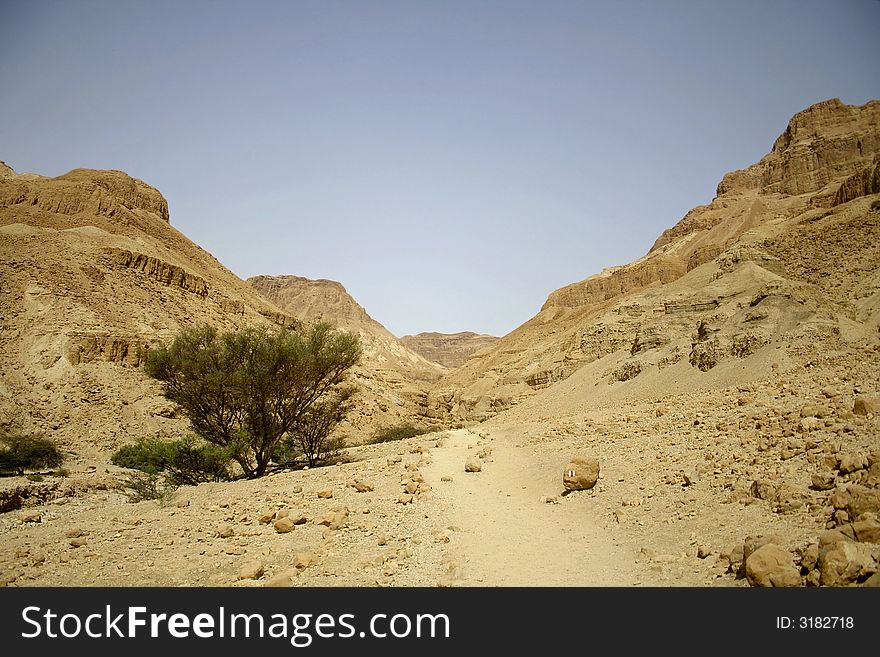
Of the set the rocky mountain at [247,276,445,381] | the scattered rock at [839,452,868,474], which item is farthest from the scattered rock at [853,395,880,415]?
the rocky mountain at [247,276,445,381]

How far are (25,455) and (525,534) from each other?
23.7 m

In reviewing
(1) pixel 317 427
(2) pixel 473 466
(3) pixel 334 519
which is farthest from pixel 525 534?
(1) pixel 317 427

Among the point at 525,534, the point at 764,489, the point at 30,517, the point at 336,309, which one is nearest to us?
the point at 764,489

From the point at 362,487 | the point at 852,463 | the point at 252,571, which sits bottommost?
the point at 252,571

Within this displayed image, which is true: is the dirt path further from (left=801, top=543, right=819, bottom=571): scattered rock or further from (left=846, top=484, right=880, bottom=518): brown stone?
(left=846, top=484, right=880, bottom=518): brown stone

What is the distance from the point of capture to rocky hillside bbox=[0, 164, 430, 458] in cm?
2912

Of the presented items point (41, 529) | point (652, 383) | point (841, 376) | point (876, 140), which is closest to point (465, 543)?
point (841, 376)

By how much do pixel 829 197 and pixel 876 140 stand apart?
120 feet

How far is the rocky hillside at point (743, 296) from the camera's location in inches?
824

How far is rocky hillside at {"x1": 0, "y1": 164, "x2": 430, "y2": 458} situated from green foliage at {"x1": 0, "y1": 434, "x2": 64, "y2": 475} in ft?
13.0

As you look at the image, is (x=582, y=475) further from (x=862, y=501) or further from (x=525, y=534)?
(x=862, y=501)

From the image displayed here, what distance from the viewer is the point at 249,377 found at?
1784 cm

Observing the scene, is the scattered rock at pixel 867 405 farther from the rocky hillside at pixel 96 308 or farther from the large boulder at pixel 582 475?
the rocky hillside at pixel 96 308

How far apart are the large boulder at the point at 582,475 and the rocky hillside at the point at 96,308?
2692 cm
